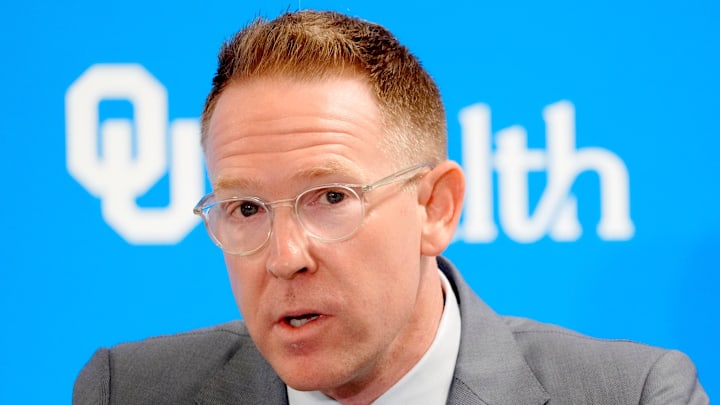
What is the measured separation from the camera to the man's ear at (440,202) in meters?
2.08

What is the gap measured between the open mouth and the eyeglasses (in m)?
0.16

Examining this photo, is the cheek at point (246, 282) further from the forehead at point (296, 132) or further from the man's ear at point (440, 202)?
the man's ear at point (440, 202)

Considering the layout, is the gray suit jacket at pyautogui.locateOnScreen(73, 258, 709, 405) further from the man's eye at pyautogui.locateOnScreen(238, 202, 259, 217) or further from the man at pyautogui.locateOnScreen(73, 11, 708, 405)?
the man's eye at pyautogui.locateOnScreen(238, 202, 259, 217)

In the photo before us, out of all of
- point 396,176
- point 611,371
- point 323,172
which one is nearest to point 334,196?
point 323,172

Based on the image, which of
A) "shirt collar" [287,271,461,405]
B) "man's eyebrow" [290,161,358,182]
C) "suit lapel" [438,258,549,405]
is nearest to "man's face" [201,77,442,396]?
"man's eyebrow" [290,161,358,182]

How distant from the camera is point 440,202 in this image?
2.12 metres

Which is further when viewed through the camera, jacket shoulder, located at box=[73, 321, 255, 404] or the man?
jacket shoulder, located at box=[73, 321, 255, 404]

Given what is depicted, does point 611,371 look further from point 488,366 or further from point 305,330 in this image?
point 305,330

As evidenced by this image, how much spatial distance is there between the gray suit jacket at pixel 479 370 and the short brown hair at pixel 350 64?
0.48 meters

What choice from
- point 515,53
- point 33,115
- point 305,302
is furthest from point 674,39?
point 33,115

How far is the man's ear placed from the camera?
208 centimetres

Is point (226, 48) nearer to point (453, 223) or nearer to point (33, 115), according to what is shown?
point (453, 223)

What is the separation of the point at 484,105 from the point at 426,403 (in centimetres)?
118

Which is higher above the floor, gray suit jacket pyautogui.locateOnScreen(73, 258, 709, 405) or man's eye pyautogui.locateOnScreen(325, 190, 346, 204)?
man's eye pyautogui.locateOnScreen(325, 190, 346, 204)
